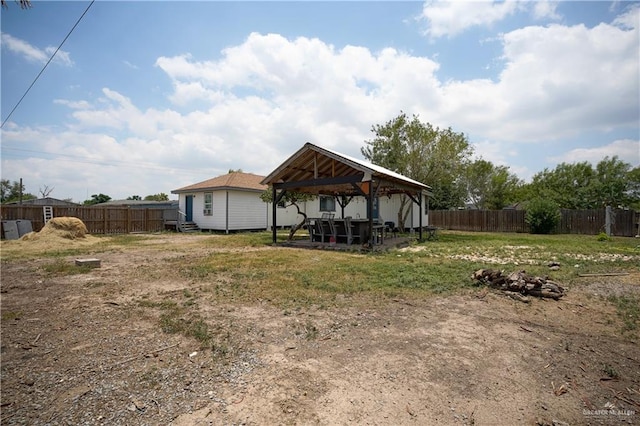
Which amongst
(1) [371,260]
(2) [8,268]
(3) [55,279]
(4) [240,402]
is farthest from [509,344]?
(2) [8,268]

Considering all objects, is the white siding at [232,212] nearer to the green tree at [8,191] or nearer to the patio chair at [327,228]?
the patio chair at [327,228]

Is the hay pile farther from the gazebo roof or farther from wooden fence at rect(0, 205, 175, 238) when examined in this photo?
the gazebo roof

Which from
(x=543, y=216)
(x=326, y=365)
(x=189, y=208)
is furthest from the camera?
(x=189, y=208)

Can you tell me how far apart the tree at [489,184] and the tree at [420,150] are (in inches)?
743

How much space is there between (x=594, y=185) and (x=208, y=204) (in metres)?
31.2

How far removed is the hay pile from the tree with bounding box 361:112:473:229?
15.4m

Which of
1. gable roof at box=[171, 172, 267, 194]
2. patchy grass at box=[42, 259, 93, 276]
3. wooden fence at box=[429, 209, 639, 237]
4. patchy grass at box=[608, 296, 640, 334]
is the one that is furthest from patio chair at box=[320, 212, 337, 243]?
wooden fence at box=[429, 209, 639, 237]

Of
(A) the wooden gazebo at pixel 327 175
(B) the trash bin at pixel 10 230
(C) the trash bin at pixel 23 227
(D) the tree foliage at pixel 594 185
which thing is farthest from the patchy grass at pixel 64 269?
(D) the tree foliage at pixel 594 185

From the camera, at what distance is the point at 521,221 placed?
784 inches

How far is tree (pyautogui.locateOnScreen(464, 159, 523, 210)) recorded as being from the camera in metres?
35.2

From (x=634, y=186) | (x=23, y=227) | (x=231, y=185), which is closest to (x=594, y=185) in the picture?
(x=634, y=186)

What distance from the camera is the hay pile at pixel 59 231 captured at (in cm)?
1250

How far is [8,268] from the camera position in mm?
7523

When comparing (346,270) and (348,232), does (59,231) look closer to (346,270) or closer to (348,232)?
(348,232)
